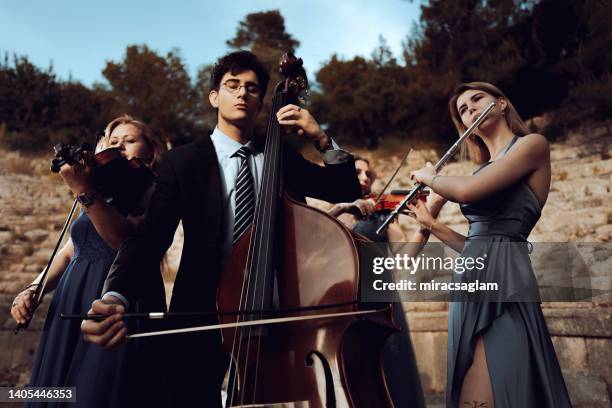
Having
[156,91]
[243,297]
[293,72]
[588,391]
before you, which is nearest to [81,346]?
[243,297]

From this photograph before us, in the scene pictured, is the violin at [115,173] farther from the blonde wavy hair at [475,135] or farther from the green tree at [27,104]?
the green tree at [27,104]

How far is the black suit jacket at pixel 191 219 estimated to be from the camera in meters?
1.39

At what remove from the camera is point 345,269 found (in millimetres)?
1254

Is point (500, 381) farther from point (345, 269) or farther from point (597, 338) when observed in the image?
point (597, 338)

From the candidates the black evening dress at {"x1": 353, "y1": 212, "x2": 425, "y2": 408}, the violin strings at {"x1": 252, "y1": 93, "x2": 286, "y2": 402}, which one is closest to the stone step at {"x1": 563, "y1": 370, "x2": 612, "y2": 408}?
the black evening dress at {"x1": 353, "y1": 212, "x2": 425, "y2": 408}

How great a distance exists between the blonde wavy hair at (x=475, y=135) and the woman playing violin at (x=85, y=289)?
1.48 meters

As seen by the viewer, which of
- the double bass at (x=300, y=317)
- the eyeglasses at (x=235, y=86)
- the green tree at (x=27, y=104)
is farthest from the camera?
the green tree at (x=27, y=104)

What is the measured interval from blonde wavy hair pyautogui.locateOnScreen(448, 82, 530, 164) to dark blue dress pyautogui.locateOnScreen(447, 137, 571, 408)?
0.36 meters

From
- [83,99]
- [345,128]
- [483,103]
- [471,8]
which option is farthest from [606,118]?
[83,99]

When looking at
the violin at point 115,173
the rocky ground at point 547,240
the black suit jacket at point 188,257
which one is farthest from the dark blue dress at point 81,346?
the rocky ground at point 547,240

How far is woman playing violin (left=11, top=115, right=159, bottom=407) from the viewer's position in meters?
1.69

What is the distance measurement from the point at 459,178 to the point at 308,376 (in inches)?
33.9

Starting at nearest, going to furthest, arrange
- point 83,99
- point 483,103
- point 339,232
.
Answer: point 339,232
point 483,103
point 83,99

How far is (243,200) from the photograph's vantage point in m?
1.54
